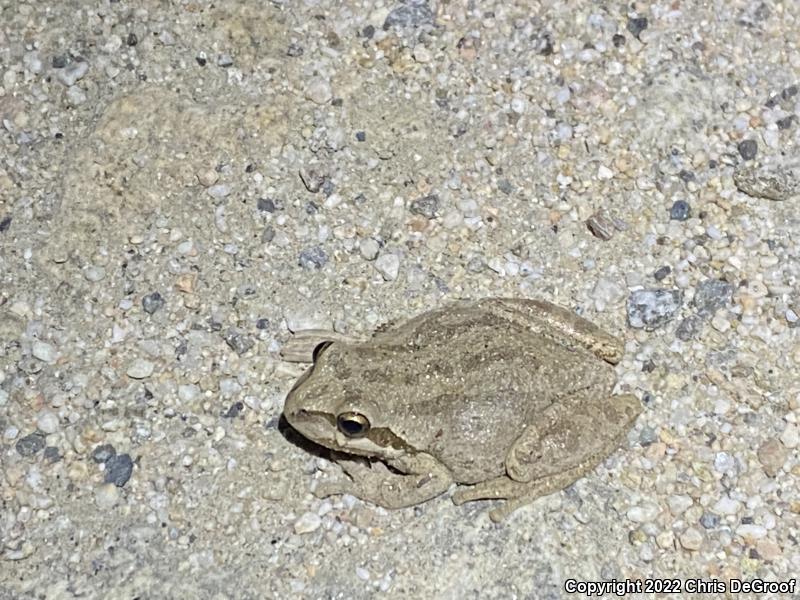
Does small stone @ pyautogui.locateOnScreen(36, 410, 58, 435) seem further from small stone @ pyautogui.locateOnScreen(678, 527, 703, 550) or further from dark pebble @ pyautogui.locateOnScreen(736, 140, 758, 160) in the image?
dark pebble @ pyautogui.locateOnScreen(736, 140, 758, 160)

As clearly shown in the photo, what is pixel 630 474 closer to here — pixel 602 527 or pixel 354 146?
pixel 602 527

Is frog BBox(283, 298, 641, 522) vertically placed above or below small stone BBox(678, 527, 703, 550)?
above

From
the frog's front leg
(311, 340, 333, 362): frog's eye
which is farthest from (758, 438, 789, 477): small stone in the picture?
(311, 340, 333, 362): frog's eye

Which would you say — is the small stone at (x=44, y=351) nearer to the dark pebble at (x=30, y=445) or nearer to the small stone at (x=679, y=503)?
the dark pebble at (x=30, y=445)

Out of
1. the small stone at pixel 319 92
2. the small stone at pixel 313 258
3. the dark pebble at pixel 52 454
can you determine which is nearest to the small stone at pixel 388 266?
the small stone at pixel 313 258

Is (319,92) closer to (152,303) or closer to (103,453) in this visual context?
(152,303)

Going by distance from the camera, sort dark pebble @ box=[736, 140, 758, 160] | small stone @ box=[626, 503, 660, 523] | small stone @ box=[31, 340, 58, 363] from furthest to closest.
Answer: dark pebble @ box=[736, 140, 758, 160] < small stone @ box=[31, 340, 58, 363] < small stone @ box=[626, 503, 660, 523]

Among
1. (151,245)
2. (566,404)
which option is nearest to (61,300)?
(151,245)
